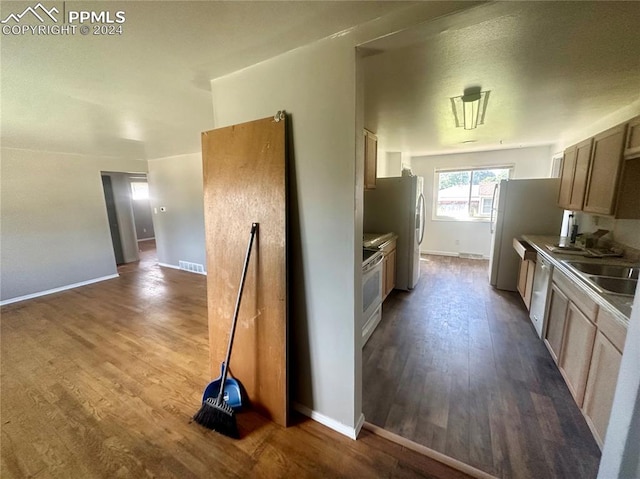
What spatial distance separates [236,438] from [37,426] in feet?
4.64

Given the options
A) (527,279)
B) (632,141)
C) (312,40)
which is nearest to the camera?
(312,40)

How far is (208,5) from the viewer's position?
110 centimetres

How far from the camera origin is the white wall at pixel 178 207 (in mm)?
4984

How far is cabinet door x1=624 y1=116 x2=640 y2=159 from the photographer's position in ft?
5.76

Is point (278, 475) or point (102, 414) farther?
point (102, 414)

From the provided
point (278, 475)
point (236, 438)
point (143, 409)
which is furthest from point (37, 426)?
point (278, 475)

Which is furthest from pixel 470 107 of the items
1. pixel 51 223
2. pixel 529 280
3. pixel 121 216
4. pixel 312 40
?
pixel 121 216

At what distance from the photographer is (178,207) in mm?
5297

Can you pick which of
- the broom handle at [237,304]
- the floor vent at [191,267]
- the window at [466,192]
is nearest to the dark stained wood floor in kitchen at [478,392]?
the broom handle at [237,304]

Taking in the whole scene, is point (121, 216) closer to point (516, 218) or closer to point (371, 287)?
point (371, 287)

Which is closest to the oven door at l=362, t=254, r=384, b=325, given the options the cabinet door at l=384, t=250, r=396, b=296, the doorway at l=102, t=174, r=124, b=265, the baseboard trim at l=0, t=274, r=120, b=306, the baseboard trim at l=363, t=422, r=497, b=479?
the cabinet door at l=384, t=250, r=396, b=296

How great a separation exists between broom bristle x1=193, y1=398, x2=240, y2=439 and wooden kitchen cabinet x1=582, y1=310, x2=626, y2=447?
2194mm

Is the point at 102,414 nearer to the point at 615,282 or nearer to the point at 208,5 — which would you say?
the point at 208,5

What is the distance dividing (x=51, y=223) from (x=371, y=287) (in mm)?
5318
